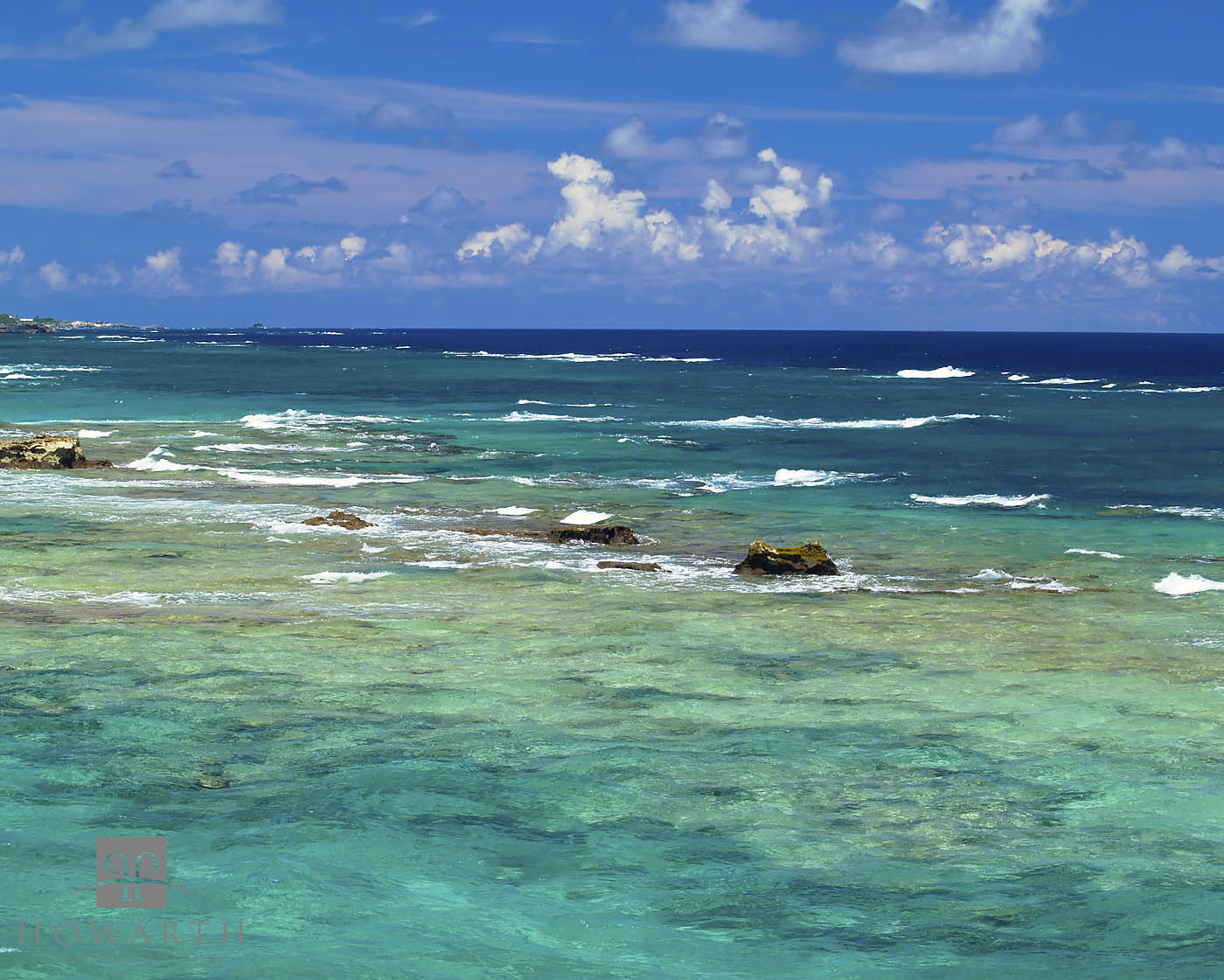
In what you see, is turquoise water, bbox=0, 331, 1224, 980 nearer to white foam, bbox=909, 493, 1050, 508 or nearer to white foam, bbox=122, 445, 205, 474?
white foam, bbox=909, 493, 1050, 508

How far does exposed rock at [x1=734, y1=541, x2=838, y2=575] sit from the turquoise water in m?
0.59

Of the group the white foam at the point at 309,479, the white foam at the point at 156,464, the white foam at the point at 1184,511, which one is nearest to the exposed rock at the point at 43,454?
the white foam at the point at 156,464

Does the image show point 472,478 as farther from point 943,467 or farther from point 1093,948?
point 1093,948

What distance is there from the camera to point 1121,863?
43.5ft

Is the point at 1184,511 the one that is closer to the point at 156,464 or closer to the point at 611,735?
the point at 611,735

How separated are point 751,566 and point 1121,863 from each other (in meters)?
16.7

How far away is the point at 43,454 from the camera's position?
4662 cm

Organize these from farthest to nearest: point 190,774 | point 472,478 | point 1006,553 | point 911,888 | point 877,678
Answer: point 472,478 < point 1006,553 < point 877,678 < point 190,774 < point 911,888

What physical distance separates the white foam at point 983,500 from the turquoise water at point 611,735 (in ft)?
3.77

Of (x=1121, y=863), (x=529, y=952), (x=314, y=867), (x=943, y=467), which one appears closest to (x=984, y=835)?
(x=1121, y=863)

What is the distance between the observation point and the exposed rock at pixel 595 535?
3353 cm

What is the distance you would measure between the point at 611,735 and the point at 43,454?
35356 mm

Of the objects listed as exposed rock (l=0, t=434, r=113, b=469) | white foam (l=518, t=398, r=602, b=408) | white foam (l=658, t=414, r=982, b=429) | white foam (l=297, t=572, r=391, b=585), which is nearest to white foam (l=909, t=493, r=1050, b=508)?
white foam (l=297, t=572, r=391, b=585)

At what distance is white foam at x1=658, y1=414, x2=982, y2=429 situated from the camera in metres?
76.6
